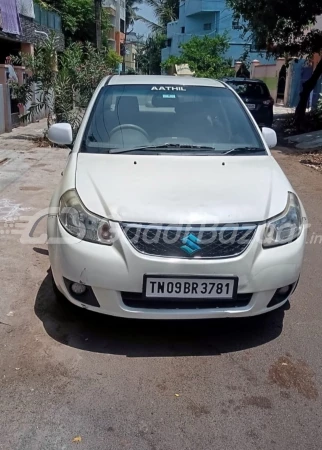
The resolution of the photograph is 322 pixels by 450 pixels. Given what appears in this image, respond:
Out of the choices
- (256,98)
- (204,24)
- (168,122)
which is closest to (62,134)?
(168,122)

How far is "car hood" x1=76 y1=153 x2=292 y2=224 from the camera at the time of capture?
3018 millimetres

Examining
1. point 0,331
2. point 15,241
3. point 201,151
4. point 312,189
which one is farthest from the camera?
point 312,189

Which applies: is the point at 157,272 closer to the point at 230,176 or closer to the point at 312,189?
the point at 230,176

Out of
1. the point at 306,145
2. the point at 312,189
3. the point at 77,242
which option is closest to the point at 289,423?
the point at 77,242

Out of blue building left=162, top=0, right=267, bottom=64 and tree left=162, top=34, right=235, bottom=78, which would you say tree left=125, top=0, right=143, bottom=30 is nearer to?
blue building left=162, top=0, right=267, bottom=64

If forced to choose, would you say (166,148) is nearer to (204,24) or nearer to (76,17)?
(76,17)

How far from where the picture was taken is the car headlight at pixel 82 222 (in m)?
3.01

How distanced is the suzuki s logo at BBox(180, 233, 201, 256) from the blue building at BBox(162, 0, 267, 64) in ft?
144

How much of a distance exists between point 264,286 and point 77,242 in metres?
1.20

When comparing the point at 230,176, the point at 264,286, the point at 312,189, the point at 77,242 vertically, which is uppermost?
the point at 230,176

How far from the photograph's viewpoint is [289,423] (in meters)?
2.64

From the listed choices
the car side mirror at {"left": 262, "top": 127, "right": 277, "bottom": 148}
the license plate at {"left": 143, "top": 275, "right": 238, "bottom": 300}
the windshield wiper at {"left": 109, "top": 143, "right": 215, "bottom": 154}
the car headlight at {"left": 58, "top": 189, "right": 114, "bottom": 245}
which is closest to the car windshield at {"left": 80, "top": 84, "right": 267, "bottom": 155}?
the windshield wiper at {"left": 109, "top": 143, "right": 215, "bottom": 154}

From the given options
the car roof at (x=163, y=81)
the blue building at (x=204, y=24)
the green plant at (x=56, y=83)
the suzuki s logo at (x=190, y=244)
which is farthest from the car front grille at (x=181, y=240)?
the blue building at (x=204, y=24)

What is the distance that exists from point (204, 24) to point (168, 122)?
49760 mm
